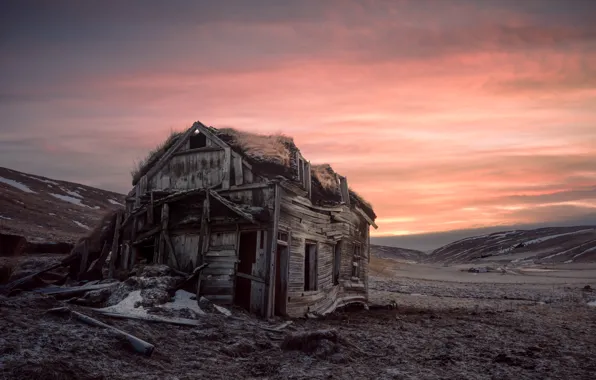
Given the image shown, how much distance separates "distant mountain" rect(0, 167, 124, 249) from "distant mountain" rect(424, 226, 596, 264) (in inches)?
2045

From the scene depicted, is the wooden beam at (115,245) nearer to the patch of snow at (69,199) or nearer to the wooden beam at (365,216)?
the wooden beam at (365,216)

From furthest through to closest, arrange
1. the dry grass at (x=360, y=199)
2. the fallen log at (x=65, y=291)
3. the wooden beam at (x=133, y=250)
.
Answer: the dry grass at (x=360, y=199)
the wooden beam at (x=133, y=250)
the fallen log at (x=65, y=291)

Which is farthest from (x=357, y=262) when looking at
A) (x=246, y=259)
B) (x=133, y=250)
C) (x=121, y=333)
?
(x=121, y=333)

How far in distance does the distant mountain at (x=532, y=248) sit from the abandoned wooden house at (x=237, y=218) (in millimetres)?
48970

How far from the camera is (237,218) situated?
14953 millimetres

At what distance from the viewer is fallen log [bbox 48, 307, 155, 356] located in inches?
340

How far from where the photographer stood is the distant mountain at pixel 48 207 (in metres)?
40.1

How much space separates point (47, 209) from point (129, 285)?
51368 mm

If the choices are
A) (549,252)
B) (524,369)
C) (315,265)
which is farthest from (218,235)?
(549,252)

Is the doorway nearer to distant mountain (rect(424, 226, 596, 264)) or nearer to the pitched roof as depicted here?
the pitched roof

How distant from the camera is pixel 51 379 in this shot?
255 inches

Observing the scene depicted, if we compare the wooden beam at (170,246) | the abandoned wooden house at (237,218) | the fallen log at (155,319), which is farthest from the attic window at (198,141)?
the fallen log at (155,319)

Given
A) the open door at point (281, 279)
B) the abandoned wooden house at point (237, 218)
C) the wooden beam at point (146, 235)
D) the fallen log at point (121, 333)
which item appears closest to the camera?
the fallen log at point (121, 333)

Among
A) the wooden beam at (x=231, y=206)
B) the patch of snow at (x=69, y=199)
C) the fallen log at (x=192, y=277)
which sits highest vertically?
the patch of snow at (x=69, y=199)
